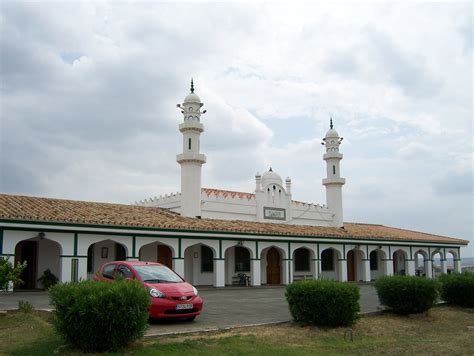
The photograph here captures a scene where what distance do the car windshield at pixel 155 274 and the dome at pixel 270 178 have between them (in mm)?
16945

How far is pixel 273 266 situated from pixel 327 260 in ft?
14.2

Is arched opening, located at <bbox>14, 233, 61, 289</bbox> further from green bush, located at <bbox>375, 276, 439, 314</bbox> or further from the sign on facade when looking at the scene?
green bush, located at <bbox>375, 276, 439, 314</bbox>

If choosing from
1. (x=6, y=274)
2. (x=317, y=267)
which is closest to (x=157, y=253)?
(x=317, y=267)

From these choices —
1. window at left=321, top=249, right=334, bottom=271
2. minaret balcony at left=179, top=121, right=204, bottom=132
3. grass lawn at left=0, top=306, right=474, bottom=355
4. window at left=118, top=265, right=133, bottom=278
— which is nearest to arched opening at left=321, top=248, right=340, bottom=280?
window at left=321, top=249, right=334, bottom=271

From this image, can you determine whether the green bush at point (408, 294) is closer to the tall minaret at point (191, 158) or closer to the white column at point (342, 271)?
the tall minaret at point (191, 158)

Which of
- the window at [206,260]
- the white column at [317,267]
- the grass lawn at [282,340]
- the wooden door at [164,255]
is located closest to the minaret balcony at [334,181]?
the white column at [317,267]

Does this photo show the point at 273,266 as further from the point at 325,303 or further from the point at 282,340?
the point at 282,340

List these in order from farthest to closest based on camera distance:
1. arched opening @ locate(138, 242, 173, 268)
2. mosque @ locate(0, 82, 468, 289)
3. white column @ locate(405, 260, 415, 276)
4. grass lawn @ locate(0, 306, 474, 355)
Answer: white column @ locate(405, 260, 415, 276) → arched opening @ locate(138, 242, 173, 268) → mosque @ locate(0, 82, 468, 289) → grass lawn @ locate(0, 306, 474, 355)

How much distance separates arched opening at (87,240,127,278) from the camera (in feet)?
74.3

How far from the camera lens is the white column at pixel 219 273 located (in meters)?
24.4

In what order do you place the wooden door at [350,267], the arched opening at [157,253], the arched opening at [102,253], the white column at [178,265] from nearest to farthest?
the arched opening at [102,253] → the white column at [178,265] → the arched opening at [157,253] → the wooden door at [350,267]

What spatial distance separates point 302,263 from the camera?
98.9 ft

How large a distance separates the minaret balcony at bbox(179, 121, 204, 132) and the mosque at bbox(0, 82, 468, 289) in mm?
55

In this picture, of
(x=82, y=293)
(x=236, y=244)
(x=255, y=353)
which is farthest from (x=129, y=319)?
(x=236, y=244)
